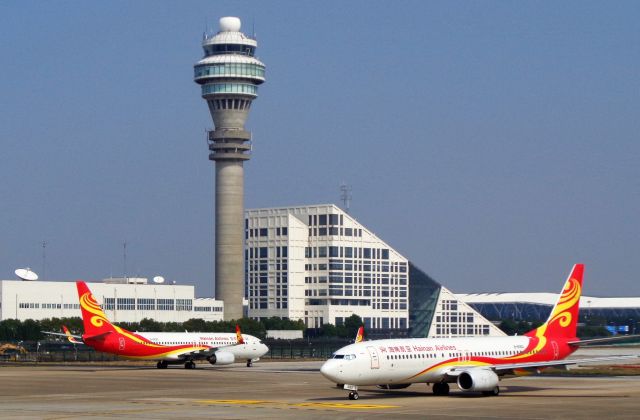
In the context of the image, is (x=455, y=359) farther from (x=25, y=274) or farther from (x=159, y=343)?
(x=25, y=274)

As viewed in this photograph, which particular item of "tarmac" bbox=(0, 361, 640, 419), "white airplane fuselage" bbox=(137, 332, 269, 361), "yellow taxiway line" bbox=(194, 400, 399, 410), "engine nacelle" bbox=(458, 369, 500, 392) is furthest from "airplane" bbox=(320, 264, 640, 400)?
"white airplane fuselage" bbox=(137, 332, 269, 361)

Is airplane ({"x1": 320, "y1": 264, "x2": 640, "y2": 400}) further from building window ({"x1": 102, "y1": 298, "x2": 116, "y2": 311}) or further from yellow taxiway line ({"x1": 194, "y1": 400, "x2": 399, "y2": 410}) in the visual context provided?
building window ({"x1": 102, "y1": 298, "x2": 116, "y2": 311})

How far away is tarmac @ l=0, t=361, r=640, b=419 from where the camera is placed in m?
→ 52.4

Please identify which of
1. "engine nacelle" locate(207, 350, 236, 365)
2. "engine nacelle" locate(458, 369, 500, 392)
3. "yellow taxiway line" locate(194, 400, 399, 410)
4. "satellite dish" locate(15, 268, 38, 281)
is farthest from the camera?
"satellite dish" locate(15, 268, 38, 281)

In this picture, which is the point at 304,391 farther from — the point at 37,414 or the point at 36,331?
the point at 36,331

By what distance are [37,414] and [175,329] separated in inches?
5443

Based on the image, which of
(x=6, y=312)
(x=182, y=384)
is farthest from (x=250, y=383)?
(x=6, y=312)

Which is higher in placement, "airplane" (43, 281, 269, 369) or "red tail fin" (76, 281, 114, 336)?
"red tail fin" (76, 281, 114, 336)

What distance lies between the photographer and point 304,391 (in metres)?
70.9

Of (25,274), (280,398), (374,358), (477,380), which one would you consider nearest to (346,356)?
(374,358)

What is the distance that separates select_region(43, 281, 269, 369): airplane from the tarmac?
27.1ft

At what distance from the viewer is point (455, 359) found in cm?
6331

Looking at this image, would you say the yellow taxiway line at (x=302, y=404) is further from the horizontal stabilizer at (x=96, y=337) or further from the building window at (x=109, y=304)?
the building window at (x=109, y=304)

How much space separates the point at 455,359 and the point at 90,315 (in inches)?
1826
